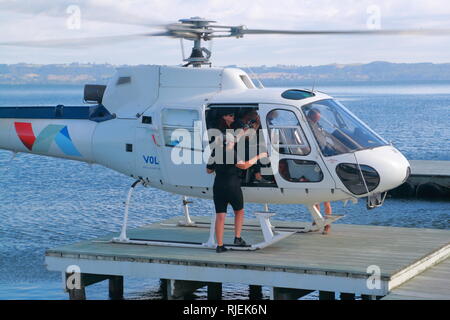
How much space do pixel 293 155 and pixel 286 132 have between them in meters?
0.36

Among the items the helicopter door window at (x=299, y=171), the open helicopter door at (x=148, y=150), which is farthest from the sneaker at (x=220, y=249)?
the open helicopter door at (x=148, y=150)

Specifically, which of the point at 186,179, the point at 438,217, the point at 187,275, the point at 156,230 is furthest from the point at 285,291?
the point at 438,217

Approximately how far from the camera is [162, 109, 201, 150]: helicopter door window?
47.6 ft

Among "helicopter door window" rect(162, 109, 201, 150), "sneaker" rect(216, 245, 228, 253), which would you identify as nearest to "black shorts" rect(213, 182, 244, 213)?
"sneaker" rect(216, 245, 228, 253)

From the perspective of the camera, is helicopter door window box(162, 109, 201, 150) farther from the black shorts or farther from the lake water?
the lake water

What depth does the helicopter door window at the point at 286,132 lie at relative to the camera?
13.9 meters

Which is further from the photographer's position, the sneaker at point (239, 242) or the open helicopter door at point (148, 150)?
the open helicopter door at point (148, 150)

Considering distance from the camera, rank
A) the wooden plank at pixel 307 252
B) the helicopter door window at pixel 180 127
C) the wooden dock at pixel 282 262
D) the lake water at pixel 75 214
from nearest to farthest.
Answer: the wooden dock at pixel 282 262 → the wooden plank at pixel 307 252 → the helicopter door window at pixel 180 127 → the lake water at pixel 75 214

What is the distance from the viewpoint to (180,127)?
1465 cm

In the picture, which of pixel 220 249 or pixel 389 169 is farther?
pixel 220 249

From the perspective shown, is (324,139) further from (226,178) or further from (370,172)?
(226,178)

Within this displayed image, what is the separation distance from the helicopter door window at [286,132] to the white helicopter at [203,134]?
0.01 m

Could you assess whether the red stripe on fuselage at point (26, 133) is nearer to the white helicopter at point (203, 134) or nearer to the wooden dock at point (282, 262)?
the white helicopter at point (203, 134)

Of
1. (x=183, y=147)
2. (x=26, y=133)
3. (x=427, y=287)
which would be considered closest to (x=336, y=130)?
(x=183, y=147)
